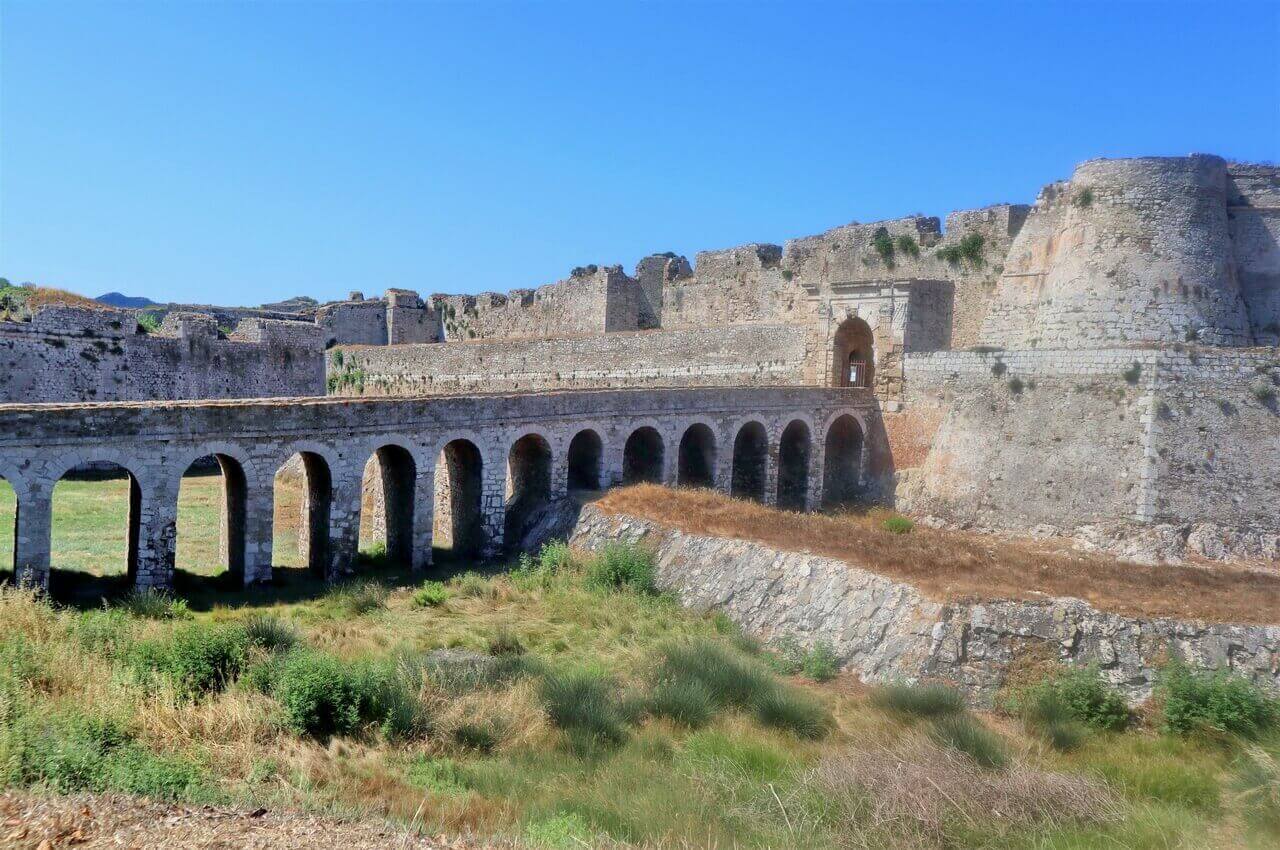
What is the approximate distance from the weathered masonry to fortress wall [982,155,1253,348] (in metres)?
6.12

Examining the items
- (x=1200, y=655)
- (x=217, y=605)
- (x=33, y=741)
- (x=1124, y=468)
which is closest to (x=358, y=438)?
(x=217, y=605)

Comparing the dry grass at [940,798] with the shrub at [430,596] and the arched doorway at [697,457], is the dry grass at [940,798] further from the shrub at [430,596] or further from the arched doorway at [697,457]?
the arched doorway at [697,457]

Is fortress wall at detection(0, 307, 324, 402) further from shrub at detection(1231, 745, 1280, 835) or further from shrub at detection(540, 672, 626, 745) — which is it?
shrub at detection(1231, 745, 1280, 835)

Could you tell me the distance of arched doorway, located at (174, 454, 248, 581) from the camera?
1494 centimetres

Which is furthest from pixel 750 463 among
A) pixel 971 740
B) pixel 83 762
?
pixel 83 762

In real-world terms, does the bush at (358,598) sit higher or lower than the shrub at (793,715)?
higher

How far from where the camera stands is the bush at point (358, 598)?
46.4ft

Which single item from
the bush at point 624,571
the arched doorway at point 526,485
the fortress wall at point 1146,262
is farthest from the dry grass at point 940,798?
the fortress wall at point 1146,262

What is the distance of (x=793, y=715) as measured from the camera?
10.2m

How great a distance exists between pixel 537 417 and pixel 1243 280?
18.8m

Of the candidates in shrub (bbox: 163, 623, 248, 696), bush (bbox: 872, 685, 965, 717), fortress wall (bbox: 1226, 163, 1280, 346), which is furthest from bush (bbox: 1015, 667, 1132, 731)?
fortress wall (bbox: 1226, 163, 1280, 346)

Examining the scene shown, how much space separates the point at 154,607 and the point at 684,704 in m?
7.57

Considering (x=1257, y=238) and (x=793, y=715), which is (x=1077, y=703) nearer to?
(x=793, y=715)

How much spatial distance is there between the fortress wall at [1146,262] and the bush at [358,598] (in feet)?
57.5
